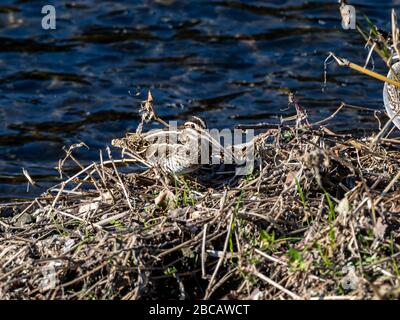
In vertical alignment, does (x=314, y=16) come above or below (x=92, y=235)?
above

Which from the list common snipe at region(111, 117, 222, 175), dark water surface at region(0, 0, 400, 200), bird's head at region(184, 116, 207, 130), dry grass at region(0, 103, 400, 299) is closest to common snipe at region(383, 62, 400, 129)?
dry grass at region(0, 103, 400, 299)

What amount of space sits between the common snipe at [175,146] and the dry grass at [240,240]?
277 millimetres

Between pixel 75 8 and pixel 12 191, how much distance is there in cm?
503

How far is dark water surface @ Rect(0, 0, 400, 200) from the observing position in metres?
11.4

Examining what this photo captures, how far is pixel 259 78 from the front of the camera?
12.5 m

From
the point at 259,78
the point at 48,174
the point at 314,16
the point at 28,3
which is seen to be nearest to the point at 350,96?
the point at 259,78

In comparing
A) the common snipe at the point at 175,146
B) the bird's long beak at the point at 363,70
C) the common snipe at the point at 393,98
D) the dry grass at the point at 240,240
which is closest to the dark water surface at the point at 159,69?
the common snipe at the point at 175,146

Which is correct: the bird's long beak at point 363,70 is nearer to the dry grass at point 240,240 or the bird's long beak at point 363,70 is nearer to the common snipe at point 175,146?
the dry grass at point 240,240

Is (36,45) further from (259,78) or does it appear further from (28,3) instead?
(259,78)

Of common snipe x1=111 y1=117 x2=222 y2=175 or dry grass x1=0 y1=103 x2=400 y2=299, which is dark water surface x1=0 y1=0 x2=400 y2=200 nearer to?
common snipe x1=111 y1=117 x2=222 y2=175

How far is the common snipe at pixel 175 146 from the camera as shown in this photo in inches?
291

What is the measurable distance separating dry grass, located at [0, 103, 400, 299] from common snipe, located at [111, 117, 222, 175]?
0.28m

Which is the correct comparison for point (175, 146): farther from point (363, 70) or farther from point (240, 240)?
point (363, 70)
